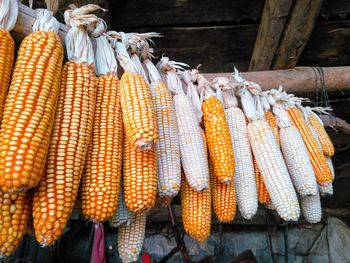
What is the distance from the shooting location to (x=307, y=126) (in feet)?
7.47

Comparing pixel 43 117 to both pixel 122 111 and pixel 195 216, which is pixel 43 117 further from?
pixel 195 216

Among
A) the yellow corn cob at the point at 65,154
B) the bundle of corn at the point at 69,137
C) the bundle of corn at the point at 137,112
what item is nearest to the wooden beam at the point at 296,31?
the bundle of corn at the point at 137,112

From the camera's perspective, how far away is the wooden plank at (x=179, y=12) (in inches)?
113

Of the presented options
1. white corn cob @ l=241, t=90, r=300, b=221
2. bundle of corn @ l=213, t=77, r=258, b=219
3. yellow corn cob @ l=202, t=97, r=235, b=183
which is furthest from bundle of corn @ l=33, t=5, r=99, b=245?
white corn cob @ l=241, t=90, r=300, b=221

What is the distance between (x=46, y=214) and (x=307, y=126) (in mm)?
2011

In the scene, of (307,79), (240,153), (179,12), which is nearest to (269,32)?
(307,79)

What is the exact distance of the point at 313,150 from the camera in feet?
6.81

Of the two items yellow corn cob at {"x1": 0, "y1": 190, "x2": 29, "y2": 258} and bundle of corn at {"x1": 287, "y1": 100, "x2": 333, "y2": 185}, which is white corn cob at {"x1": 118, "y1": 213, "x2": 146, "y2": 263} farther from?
bundle of corn at {"x1": 287, "y1": 100, "x2": 333, "y2": 185}

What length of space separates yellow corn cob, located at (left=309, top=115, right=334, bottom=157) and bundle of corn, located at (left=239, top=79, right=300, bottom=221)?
2.06ft

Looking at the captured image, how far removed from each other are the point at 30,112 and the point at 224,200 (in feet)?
3.68

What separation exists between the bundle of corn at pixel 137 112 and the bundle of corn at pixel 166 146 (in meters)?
0.16

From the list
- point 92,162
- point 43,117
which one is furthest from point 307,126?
point 43,117

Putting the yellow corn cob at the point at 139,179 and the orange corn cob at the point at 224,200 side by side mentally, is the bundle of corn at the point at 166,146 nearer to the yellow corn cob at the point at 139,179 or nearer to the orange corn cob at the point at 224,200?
the yellow corn cob at the point at 139,179

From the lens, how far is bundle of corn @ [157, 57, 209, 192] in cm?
147
